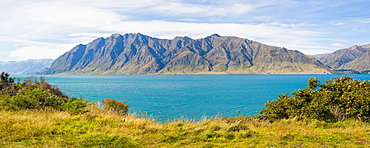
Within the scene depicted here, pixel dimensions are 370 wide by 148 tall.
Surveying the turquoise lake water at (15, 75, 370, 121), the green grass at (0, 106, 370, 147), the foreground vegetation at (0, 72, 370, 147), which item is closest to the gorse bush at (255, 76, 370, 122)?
the green grass at (0, 106, 370, 147)

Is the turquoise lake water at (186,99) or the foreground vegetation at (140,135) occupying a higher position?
the foreground vegetation at (140,135)

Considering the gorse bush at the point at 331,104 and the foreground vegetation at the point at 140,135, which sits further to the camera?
the gorse bush at the point at 331,104

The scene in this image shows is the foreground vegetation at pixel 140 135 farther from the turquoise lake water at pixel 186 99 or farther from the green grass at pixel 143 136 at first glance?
the turquoise lake water at pixel 186 99

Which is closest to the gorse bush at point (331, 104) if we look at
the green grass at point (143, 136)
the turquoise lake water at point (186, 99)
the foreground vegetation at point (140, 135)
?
the green grass at point (143, 136)

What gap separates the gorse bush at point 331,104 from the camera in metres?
14.6

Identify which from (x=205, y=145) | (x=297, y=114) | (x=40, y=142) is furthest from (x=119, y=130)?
(x=297, y=114)

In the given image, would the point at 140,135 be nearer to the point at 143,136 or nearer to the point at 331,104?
the point at 143,136

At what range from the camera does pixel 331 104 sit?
53.7ft

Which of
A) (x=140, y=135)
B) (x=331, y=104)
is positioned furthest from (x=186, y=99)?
(x=140, y=135)

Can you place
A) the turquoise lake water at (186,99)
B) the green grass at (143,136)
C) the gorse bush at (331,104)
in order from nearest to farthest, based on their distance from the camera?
the green grass at (143,136) < the gorse bush at (331,104) < the turquoise lake water at (186,99)

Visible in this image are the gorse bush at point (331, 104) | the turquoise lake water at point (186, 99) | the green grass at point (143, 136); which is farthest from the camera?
the turquoise lake water at point (186, 99)

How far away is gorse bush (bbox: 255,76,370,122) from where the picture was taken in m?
14.6

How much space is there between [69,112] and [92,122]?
315cm

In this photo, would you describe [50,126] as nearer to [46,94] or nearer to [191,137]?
[191,137]
